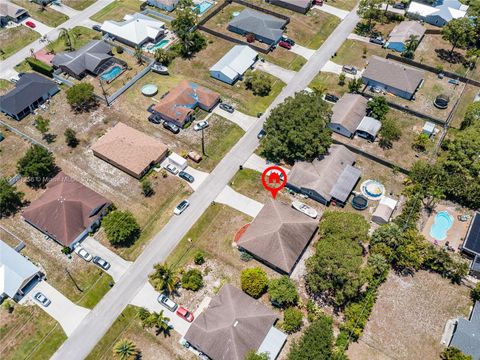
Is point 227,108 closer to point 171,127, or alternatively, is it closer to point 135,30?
point 171,127

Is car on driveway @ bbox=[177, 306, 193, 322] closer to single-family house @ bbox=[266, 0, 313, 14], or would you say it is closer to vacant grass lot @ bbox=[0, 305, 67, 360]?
vacant grass lot @ bbox=[0, 305, 67, 360]

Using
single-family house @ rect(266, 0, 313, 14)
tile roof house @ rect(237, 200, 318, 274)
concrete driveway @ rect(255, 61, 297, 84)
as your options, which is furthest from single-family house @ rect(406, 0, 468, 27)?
tile roof house @ rect(237, 200, 318, 274)

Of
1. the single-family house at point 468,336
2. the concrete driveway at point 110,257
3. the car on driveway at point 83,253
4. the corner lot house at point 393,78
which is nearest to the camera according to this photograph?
the single-family house at point 468,336

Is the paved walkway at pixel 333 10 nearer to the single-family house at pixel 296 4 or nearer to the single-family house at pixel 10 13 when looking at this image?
the single-family house at pixel 296 4

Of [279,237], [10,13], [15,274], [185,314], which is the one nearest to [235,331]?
[185,314]

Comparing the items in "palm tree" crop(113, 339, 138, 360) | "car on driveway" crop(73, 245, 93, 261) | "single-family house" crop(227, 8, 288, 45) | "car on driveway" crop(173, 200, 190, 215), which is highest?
"single-family house" crop(227, 8, 288, 45)

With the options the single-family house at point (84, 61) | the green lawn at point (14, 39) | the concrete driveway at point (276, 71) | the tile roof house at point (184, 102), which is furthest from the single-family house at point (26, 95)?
the concrete driveway at point (276, 71)
